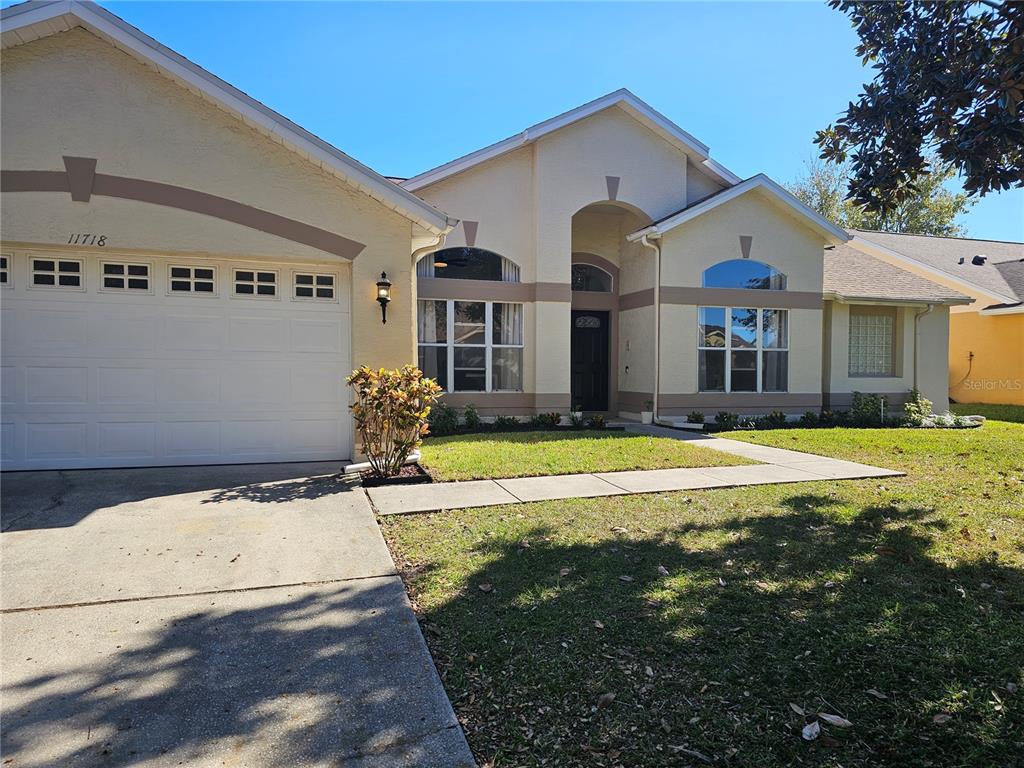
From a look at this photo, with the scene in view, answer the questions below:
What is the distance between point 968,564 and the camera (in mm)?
4430

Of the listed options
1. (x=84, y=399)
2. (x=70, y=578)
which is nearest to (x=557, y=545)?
(x=70, y=578)

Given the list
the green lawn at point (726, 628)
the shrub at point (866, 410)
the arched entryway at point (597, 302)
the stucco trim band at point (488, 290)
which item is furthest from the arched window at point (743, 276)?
the green lawn at point (726, 628)

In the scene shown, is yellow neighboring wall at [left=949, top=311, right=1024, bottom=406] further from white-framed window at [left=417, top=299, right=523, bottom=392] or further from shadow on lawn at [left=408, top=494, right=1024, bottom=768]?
shadow on lawn at [left=408, top=494, right=1024, bottom=768]

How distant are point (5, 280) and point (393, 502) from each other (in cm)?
574

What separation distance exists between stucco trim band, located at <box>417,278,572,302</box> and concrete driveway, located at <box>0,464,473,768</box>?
727 centimetres

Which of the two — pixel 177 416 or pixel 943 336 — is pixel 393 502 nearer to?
pixel 177 416

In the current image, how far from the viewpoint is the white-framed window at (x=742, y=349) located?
539 inches

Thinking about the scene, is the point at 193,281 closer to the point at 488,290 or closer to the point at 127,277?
the point at 127,277

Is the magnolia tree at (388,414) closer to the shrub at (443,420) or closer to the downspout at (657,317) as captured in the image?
the shrub at (443,420)

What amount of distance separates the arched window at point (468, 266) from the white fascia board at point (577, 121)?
1.51 m

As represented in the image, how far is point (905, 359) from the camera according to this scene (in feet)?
50.3

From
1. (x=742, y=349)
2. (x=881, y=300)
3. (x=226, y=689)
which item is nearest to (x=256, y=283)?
(x=226, y=689)

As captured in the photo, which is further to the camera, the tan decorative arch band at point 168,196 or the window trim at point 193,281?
the window trim at point 193,281

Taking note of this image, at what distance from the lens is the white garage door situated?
24.2ft
